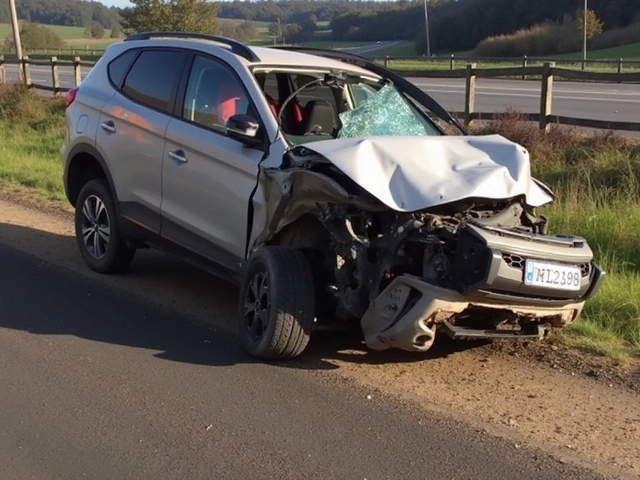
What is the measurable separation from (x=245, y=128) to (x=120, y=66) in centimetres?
228

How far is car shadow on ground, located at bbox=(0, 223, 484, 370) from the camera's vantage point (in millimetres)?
5812

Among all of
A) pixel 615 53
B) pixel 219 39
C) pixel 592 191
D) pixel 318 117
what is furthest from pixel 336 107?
pixel 615 53

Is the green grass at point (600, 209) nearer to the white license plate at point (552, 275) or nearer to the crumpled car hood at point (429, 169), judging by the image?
the white license plate at point (552, 275)

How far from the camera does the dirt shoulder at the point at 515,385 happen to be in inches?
181

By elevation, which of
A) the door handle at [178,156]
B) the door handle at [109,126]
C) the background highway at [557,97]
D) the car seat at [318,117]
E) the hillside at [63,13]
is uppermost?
the hillside at [63,13]

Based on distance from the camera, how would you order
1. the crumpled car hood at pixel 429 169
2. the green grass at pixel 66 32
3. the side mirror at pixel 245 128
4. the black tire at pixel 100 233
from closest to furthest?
the crumpled car hood at pixel 429 169 → the side mirror at pixel 245 128 → the black tire at pixel 100 233 → the green grass at pixel 66 32

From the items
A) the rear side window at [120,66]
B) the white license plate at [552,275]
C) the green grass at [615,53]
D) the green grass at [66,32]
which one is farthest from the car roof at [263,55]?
the green grass at [66,32]

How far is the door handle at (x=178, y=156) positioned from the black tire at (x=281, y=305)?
1171 millimetres

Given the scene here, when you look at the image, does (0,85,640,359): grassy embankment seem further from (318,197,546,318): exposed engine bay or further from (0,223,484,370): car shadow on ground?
(318,197,546,318): exposed engine bay

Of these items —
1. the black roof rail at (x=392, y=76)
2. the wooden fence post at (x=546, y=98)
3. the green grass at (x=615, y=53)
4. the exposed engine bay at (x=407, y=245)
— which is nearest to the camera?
the exposed engine bay at (x=407, y=245)

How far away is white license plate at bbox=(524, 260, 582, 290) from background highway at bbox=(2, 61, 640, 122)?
13613 mm

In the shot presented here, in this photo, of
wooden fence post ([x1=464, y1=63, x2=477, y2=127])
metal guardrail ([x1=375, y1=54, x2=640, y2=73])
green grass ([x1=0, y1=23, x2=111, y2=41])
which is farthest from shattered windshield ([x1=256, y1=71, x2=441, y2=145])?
green grass ([x1=0, y1=23, x2=111, y2=41])

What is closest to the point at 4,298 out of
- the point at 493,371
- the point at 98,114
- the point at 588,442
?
the point at 98,114

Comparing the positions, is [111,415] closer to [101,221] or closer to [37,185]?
[101,221]
